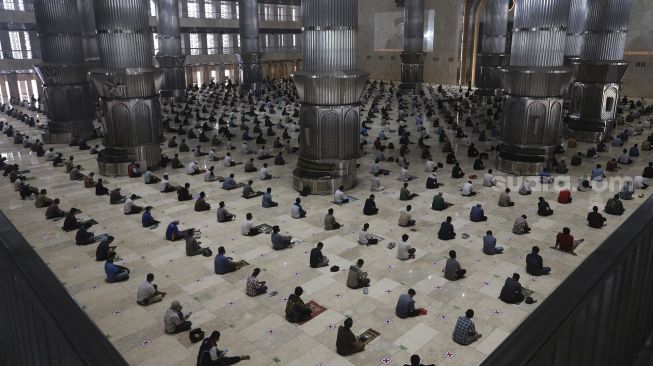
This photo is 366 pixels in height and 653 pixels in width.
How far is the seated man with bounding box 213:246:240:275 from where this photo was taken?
9.60m

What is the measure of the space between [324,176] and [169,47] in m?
22.6

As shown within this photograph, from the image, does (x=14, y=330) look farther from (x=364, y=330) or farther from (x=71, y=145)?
(x=71, y=145)

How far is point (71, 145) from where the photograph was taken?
70.7 ft

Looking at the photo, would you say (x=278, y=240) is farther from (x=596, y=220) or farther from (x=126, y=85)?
(x=126, y=85)

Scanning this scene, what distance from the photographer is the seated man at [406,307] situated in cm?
797

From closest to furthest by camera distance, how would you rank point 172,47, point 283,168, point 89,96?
point 283,168
point 89,96
point 172,47

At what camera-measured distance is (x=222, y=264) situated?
9.62 m

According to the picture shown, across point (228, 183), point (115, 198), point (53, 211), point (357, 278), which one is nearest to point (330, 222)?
point (357, 278)

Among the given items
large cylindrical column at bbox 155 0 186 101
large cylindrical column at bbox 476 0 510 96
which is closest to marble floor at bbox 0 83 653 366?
large cylindrical column at bbox 155 0 186 101

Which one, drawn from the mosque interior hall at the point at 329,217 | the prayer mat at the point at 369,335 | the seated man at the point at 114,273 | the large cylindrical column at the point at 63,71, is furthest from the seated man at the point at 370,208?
the large cylindrical column at the point at 63,71

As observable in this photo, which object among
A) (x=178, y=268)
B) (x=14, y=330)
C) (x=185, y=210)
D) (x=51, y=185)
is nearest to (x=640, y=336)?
(x=14, y=330)

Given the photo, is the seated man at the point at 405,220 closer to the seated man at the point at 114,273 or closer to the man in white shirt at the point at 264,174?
the man in white shirt at the point at 264,174

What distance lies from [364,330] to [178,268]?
4319 mm

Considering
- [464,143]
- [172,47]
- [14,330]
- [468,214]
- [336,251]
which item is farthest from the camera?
[172,47]
